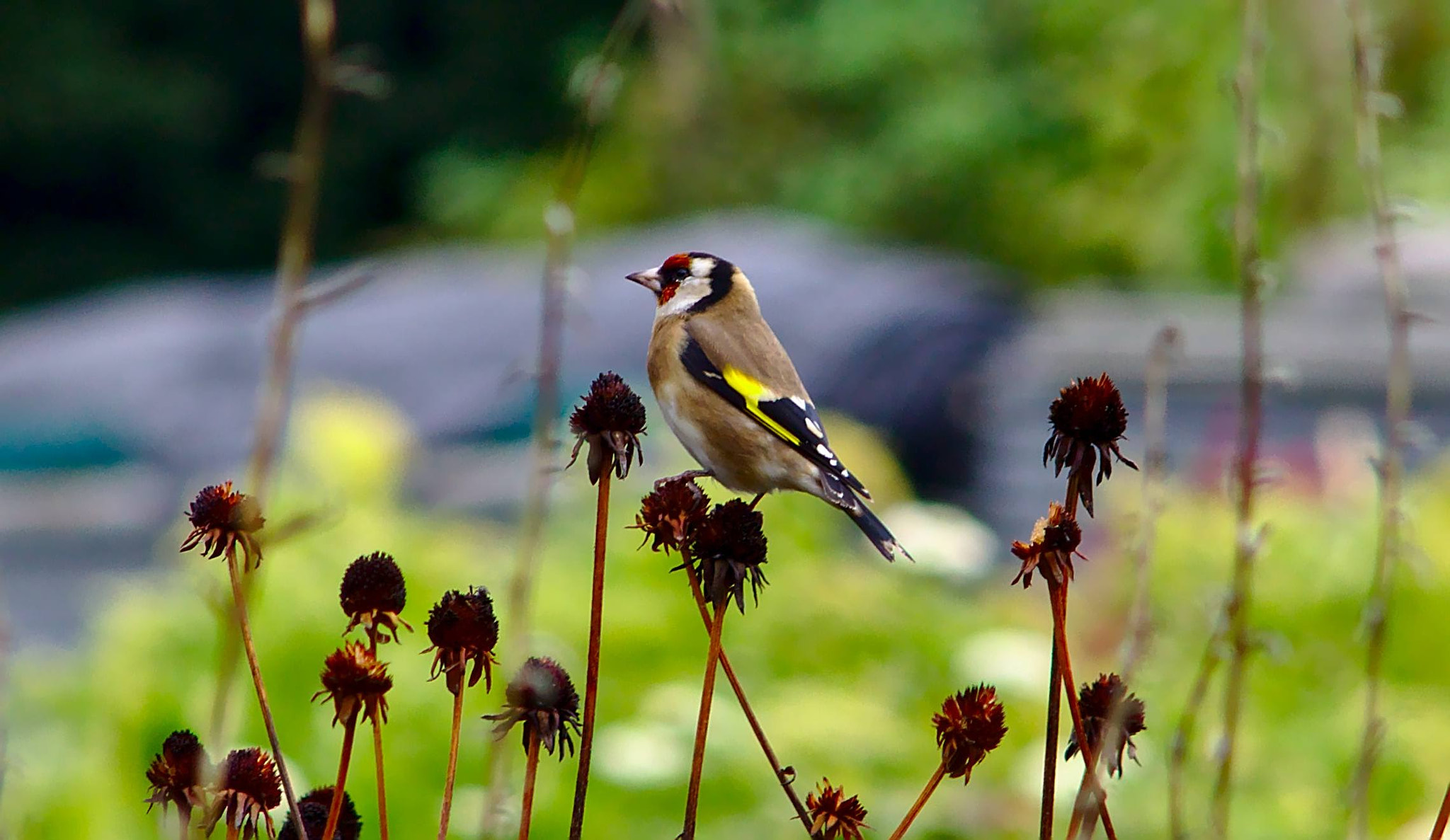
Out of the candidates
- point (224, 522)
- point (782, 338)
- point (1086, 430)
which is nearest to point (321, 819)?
point (224, 522)

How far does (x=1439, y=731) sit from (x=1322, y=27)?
5162 millimetres

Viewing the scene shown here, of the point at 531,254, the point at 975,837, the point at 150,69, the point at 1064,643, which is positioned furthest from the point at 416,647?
the point at 150,69

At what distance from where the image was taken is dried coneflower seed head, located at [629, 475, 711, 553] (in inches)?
36.1

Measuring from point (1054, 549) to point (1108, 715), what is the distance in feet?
0.43

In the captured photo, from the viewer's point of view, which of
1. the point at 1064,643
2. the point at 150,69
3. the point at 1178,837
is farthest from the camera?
the point at 150,69

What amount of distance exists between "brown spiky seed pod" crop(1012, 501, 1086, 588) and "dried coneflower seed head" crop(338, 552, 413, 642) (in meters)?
0.33

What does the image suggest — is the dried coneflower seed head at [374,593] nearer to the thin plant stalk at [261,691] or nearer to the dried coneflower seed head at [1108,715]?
the thin plant stalk at [261,691]

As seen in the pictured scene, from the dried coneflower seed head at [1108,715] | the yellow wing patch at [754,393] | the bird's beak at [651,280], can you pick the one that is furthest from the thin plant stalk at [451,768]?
the bird's beak at [651,280]

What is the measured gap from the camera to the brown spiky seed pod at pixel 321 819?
3.02ft

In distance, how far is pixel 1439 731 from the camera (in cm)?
334

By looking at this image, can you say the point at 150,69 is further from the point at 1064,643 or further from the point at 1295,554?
the point at 1064,643

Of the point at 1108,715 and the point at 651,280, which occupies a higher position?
the point at 651,280

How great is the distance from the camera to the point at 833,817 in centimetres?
87

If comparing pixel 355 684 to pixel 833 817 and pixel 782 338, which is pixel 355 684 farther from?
pixel 782 338
